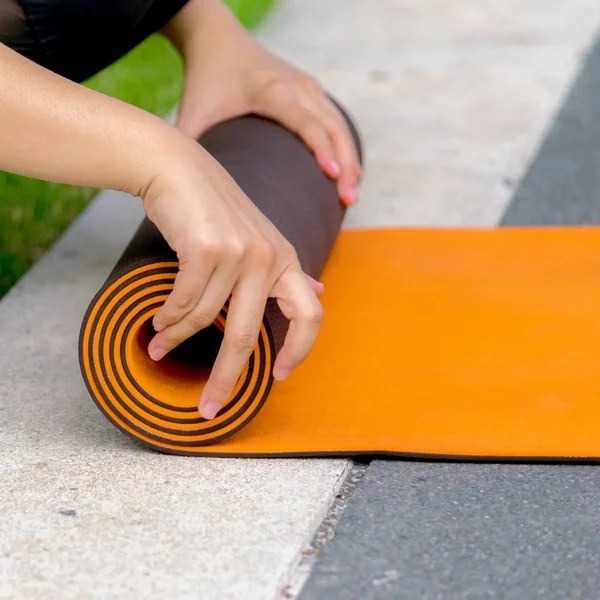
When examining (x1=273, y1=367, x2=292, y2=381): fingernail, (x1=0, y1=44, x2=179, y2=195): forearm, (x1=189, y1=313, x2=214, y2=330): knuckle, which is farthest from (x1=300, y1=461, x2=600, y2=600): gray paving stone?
(x1=0, y1=44, x2=179, y2=195): forearm

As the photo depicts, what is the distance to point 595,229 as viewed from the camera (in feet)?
8.50

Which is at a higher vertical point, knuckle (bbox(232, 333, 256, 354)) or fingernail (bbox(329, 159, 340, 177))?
knuckle (bbox(232, 333, 256, 354))

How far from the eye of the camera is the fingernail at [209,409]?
1.64 m

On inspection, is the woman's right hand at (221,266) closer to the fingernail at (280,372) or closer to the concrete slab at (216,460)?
the fingernail at (280,372)

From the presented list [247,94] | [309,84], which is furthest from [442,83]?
[247,94]

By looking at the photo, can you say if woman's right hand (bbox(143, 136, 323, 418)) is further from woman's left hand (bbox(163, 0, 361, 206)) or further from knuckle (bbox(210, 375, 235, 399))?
woman's left hand (bbox(163, 0, 361, 206))

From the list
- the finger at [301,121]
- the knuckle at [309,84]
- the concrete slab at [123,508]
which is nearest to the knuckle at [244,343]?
the concrete slab at [123,508]

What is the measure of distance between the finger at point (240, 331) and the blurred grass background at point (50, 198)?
3.96 ft

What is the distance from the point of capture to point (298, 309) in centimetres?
159

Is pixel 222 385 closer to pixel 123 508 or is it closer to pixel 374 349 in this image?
pixel 123 508

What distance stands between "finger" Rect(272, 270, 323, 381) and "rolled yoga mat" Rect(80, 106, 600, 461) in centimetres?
8

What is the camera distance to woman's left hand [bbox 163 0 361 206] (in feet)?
7.99

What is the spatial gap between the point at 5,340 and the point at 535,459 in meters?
1.12

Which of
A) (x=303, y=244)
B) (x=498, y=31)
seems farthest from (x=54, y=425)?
(x=498, y=31)
